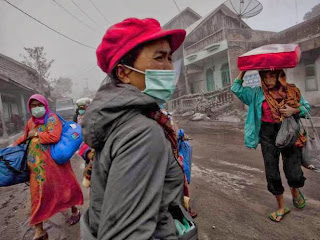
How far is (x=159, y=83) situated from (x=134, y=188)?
0.51m

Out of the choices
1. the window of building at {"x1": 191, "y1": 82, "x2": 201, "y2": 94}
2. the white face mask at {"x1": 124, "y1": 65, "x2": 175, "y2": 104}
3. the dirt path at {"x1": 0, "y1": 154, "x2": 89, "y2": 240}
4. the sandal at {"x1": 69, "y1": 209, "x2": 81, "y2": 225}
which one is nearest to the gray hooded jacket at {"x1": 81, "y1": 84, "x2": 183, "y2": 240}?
the white face mask at {"x1": 124, "y1": 65, "x2": 175, "y2": 104}

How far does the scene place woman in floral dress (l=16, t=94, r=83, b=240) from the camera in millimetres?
2693

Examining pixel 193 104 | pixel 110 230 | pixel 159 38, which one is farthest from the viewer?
pixel 193 104

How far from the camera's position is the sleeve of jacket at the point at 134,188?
71 cm

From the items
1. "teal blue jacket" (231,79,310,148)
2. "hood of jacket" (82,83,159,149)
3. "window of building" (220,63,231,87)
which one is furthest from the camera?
"window of building" (220,63,231,87)

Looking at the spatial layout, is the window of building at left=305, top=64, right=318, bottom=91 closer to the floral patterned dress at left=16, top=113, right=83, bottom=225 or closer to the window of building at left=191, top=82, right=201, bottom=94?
the window of building at left=191, top=82, right=201, bottom=94

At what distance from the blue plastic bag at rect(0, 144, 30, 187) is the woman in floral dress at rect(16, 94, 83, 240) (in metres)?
0.06

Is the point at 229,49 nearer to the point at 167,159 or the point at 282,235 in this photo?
the point at 282,235

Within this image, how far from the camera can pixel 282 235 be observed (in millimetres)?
2350

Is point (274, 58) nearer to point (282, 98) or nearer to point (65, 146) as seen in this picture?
point (282, 98)

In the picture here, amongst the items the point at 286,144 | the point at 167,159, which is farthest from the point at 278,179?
the point at 167,159

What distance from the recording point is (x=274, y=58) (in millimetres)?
2279

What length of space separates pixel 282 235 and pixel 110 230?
2.32 m

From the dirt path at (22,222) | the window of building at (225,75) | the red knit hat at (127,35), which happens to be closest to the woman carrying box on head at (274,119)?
the red knit hat at (127,35)
